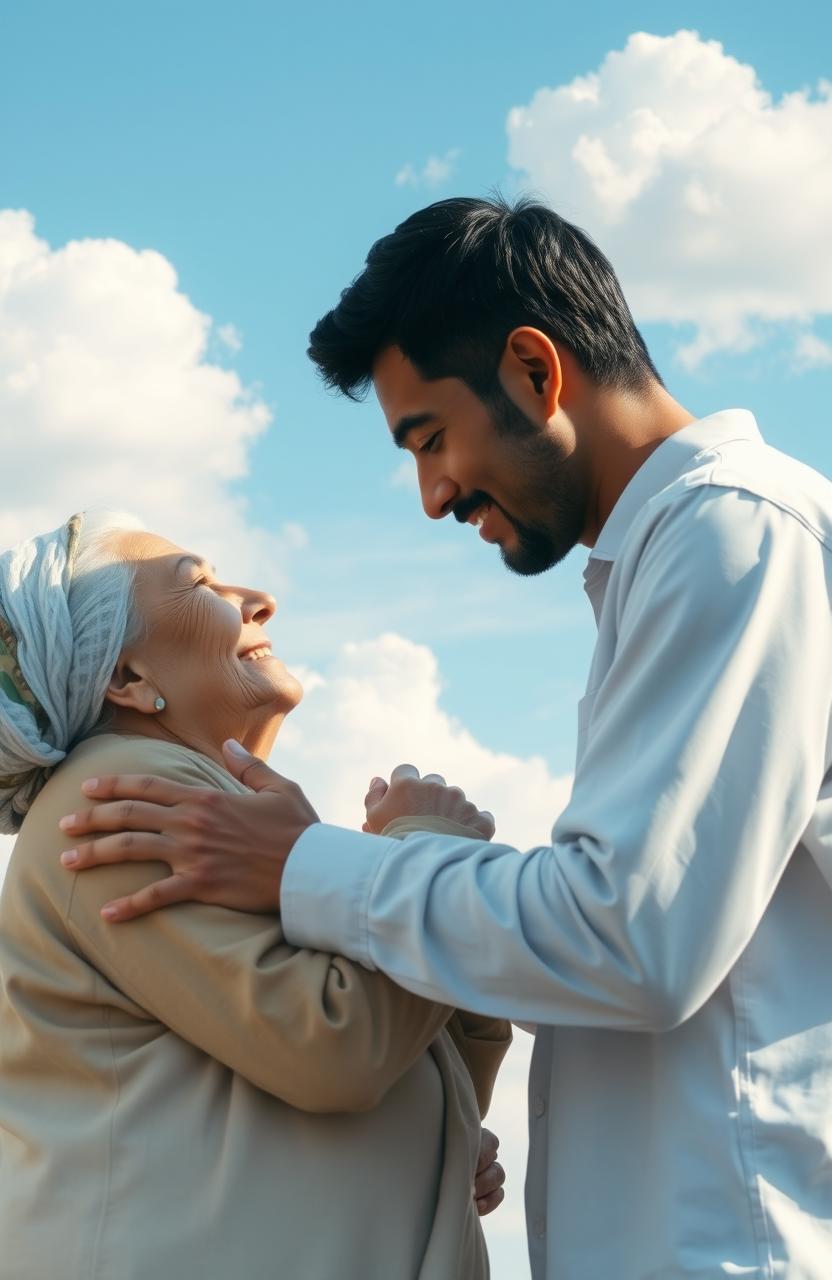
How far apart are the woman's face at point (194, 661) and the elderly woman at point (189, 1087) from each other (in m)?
0.23

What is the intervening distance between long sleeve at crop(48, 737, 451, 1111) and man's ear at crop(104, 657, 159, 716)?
1.95ft

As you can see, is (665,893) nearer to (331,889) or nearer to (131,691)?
(331,889)

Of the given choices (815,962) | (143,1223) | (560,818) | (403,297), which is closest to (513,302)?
(403,297)

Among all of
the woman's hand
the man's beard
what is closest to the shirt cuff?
the woman's hand

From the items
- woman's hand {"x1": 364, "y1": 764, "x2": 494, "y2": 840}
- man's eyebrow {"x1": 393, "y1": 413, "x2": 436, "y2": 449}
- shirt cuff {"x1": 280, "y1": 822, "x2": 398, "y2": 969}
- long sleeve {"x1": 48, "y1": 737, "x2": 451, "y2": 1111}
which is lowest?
long sleeve {"x1": 48, "y1": 737, "x2": 451, "y2": 1111}

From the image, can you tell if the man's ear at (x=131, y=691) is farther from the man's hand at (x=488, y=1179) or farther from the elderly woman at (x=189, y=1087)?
the man's hand at (x=488, y=1179)

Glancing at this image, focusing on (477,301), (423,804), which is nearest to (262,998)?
(423,804)

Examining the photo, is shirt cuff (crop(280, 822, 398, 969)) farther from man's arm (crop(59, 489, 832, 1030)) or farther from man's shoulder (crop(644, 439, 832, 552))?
man's shoulder (crop(644, 439, 832, 552))

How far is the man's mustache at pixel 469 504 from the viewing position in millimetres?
3355

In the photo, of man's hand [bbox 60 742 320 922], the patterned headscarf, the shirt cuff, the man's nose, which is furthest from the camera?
the man's nose

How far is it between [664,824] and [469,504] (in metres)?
1.22

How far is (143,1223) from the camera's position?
2713mm

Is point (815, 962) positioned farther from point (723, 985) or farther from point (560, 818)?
point (560, 818)

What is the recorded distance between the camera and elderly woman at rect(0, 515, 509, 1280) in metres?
2.70
